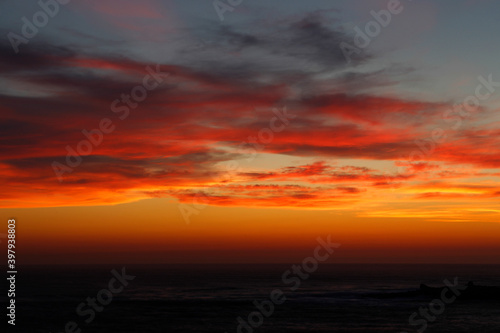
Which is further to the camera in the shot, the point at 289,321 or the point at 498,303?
the point at 498,303

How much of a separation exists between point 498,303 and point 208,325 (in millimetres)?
48659

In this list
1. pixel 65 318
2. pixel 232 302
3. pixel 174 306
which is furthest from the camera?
pixel 232 302

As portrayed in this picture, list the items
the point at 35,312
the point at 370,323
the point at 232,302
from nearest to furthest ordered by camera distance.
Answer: the point at 370,323, the point at 35,312, the point at 232,302

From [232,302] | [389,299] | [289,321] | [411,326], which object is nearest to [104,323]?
[289,321]

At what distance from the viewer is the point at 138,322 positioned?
59062mm

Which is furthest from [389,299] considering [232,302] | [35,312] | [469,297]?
[35,312]

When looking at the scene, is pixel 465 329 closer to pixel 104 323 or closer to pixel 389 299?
pixel 389 299

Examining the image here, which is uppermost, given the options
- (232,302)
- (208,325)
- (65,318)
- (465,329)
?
(232,302)

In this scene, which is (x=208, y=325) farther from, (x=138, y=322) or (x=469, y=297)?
(x=469, y=297)

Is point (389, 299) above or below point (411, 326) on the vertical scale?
above

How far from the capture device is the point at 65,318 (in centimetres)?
6166

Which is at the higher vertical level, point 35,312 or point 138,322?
point 35,312

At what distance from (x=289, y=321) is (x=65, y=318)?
27504 millimetres

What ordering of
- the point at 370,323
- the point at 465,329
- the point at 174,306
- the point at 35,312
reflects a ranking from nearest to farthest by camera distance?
the point at 465,329
the point at 370,323
the point at 35,312
the point at 174,306
